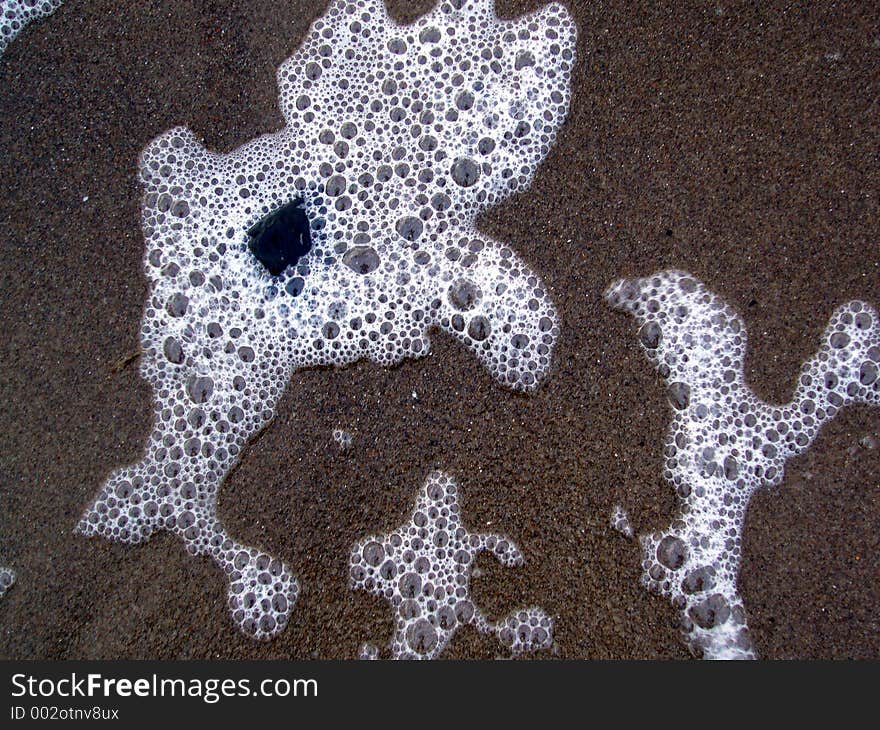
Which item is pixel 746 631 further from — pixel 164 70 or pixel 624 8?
pixel 164 70

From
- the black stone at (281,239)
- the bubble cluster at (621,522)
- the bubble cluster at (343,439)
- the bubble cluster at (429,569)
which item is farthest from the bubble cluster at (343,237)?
the bubble cluster at (621,522)

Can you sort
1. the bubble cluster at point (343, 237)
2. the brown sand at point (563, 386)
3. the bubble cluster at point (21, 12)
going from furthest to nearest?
the bubble cluster at point (21, 12), the bubble cluster at point (343, 237), the brown sand at point (563, 386)

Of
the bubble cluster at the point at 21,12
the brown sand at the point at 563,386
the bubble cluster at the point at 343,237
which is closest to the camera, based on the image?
the brown sand at the point at 563,386

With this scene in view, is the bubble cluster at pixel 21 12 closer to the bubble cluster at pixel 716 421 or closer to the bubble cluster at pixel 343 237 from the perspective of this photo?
the bubble cluster at pixel 343 237

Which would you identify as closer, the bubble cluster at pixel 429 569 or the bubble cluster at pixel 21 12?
the bubble cluster at pixel 429 569

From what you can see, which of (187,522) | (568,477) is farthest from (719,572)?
(187,522)

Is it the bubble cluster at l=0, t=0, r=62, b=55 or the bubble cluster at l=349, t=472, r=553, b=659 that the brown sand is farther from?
the bubble cluster at l=0, t=0, r=62, b=55

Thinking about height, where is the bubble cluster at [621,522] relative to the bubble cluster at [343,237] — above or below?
below
